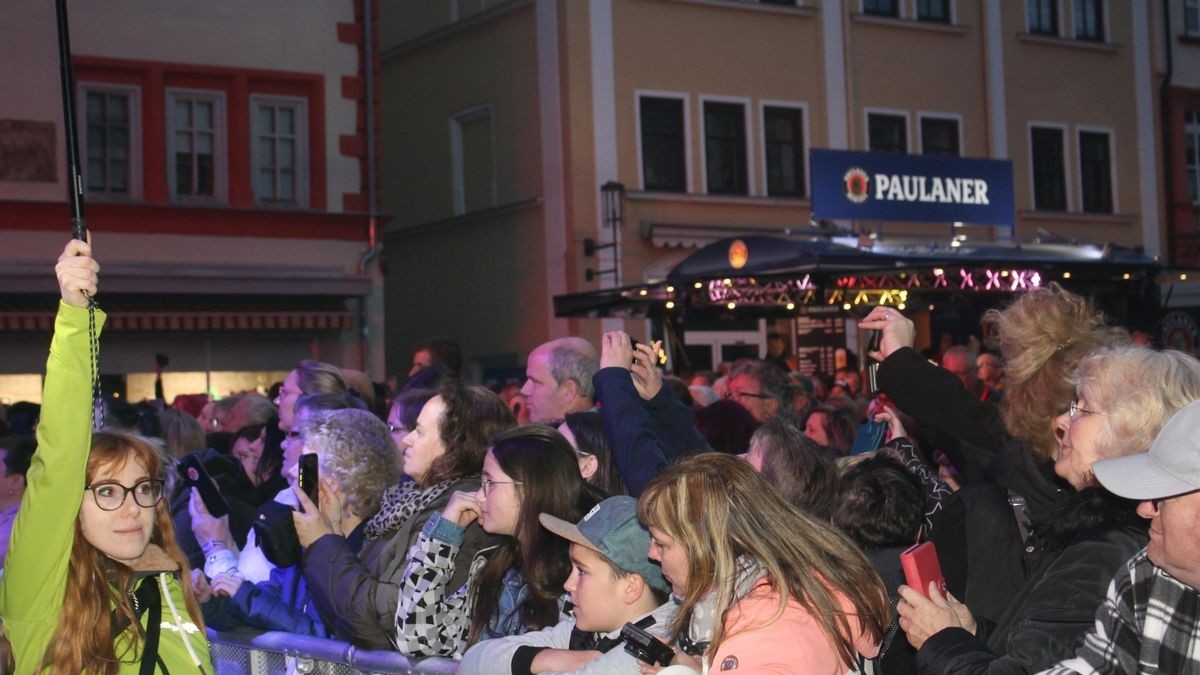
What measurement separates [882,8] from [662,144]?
16.1 feet

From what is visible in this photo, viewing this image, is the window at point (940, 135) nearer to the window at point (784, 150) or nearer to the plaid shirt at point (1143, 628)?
the window at point (784, 150)

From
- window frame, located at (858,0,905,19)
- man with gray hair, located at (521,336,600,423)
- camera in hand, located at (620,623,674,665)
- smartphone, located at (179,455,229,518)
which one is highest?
window frame, located at (858,0,905,19)

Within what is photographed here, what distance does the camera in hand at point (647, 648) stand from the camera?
12.6 feet

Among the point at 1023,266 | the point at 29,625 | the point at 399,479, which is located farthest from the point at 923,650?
the point at 1023,266

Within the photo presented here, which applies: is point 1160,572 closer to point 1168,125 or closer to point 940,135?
point 940,135

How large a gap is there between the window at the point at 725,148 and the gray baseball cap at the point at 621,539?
1933cm

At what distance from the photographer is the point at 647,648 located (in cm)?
385

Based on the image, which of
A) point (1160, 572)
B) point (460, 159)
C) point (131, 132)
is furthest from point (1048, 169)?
point (1160, 572)

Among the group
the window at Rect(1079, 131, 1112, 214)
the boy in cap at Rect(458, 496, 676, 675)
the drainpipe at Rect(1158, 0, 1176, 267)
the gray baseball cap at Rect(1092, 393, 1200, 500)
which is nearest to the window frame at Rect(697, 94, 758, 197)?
the window at Rect(1079, 131, 1112, 214)

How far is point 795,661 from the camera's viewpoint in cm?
359

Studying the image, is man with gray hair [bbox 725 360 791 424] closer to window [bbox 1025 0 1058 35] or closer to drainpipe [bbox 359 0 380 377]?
drainpipe [bbox 359 0 380 377]

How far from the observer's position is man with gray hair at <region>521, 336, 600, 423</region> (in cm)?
705

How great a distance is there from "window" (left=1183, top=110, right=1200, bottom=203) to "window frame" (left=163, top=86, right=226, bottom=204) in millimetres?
17218

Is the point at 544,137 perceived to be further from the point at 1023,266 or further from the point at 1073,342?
the point at 1073,342
